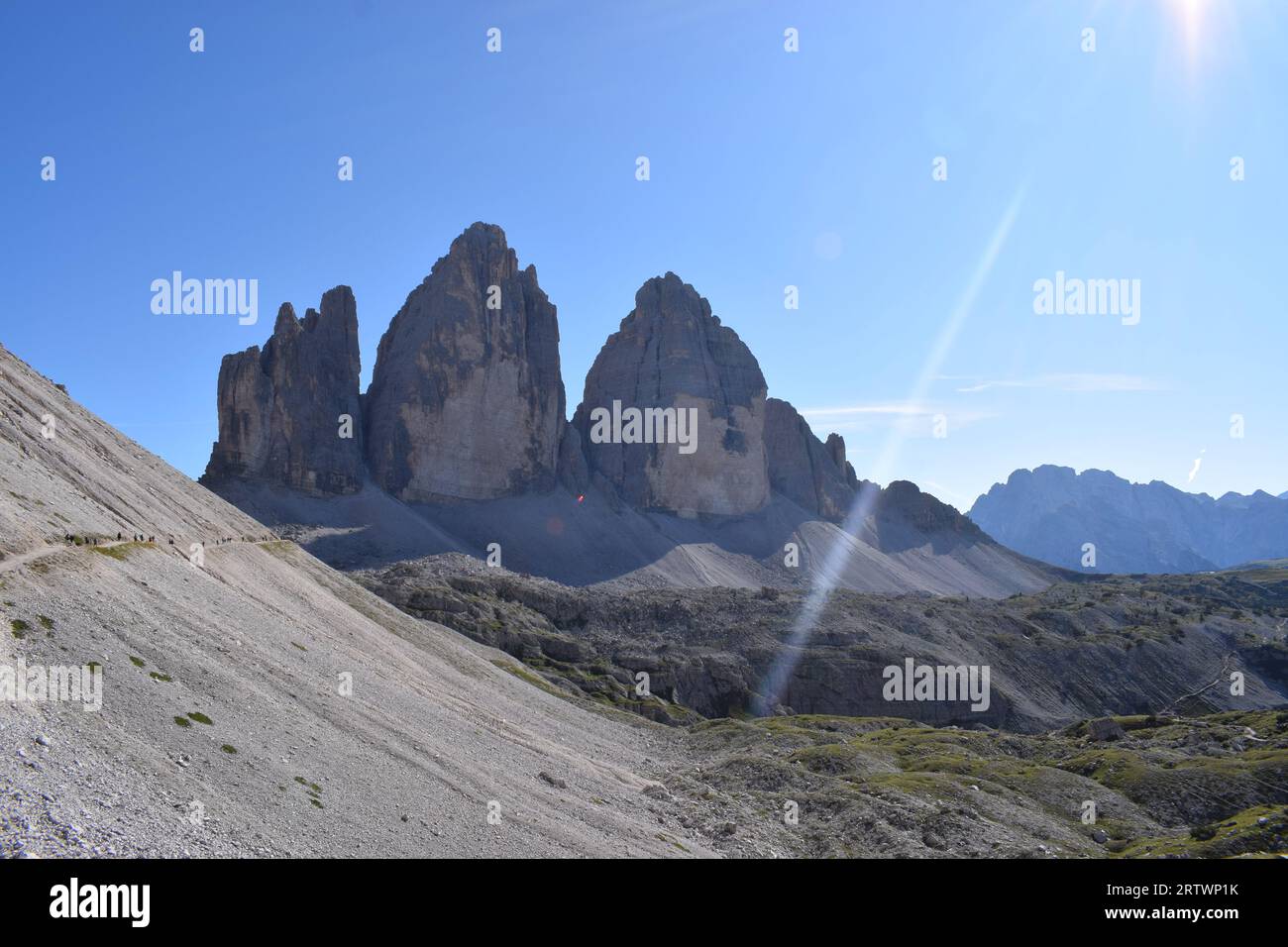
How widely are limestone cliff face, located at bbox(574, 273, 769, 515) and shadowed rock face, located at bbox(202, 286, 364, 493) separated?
51188mm

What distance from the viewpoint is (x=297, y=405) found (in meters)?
138

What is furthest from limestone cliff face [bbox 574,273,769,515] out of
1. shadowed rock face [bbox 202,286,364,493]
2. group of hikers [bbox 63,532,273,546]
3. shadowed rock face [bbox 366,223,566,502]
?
group of hikers [bbox 63,532,273,546]

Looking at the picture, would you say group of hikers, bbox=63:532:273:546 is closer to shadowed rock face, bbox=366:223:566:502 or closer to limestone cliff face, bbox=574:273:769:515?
shadowed rock face, bbox=366:223:566:502

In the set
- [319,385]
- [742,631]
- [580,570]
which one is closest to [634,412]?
[580,570]

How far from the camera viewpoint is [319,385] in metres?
143

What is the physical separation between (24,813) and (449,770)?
642 inches

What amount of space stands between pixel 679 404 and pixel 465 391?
4883cm

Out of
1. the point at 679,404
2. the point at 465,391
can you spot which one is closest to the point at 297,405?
the point at 465,391

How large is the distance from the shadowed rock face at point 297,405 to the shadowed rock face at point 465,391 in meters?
7.59

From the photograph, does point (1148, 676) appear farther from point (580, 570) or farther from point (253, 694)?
point (253, 694)

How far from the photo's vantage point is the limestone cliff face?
582 ft

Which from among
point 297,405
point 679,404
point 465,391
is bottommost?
point 297,405

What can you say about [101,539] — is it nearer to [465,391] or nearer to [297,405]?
[297,405]

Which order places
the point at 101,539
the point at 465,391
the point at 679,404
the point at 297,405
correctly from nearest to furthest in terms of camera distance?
the point at 101,539, the point at 297,405, the point at 465,391, the point at 679,404
